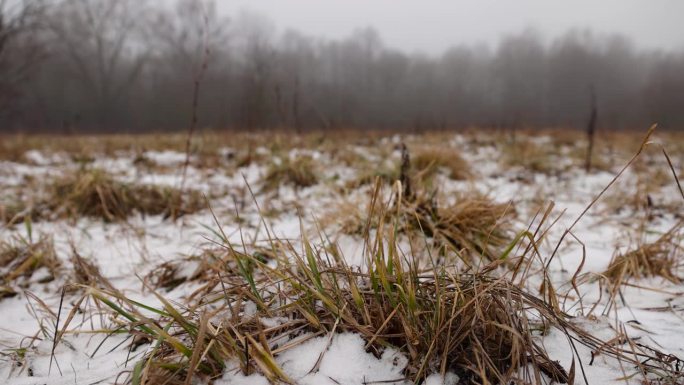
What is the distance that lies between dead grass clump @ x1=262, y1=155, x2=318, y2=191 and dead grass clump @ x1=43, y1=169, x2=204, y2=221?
28.1 inches

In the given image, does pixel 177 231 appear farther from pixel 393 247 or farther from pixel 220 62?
pixel 220 62

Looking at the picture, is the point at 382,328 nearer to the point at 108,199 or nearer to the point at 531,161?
the point at 108,199

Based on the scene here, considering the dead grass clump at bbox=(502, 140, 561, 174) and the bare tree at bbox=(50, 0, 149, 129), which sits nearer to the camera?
the dead grass clump at bbox=(502, 140, 561, 174)

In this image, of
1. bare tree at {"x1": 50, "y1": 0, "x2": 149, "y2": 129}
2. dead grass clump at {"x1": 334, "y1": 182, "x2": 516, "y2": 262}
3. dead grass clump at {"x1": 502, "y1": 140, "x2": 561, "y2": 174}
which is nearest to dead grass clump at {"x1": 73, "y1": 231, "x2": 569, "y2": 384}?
dead grass clump at {"x1": 334, "y1": 182, "x2": 516, "y2": 262}

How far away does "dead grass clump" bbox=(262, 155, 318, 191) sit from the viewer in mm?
3037

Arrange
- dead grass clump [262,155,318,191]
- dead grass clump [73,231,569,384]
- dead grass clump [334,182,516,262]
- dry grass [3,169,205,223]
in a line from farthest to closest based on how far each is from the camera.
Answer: dead grass clump [262,155,318,191] → dry grass [3,169,205,223] → dead grass clump [334,182,516,262] → dead grass clump [73,231,569,384]

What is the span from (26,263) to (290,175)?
190 cm

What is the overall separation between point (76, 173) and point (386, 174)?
2.39 m

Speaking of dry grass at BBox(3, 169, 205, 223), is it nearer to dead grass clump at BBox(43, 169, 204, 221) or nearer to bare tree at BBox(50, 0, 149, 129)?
dead grass clump at BBox(43, 169, 204, 221)

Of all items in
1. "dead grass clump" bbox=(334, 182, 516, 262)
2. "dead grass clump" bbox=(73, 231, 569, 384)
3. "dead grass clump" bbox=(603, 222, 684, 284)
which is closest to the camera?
"dead grass clump" bbox=(73, 231, 569, 384)

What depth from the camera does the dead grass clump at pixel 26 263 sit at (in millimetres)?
1404

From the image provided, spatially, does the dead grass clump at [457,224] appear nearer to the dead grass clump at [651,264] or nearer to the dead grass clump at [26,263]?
the dead grass clump at [651,264]

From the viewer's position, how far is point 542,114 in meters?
22.9

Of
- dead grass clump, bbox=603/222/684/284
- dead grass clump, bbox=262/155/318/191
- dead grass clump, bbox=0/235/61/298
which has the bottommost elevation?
dead grass clump, bbox=0/235/61/298
